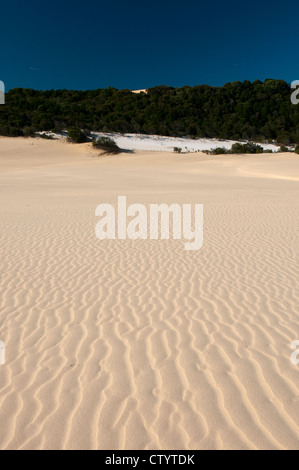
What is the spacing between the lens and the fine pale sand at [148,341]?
2.79 m

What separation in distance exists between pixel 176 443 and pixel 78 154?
4136 centimetres

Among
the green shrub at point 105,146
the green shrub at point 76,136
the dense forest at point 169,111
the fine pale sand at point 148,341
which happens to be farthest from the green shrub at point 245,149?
the fine pale sand at point 148,341

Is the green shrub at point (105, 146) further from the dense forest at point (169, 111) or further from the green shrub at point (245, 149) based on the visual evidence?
the green shrub at point (245, 149)

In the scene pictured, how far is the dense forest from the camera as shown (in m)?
52.1

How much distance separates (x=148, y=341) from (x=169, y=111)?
217ft

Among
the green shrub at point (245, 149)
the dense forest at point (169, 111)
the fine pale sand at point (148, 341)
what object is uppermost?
the dense forest at point (169, 111)

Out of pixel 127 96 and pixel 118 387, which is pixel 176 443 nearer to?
pixel 118 387

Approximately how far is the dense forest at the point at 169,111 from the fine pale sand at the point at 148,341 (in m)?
44.0

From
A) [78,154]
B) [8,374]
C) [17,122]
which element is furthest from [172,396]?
[17,122]

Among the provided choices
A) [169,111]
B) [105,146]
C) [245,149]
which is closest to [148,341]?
[105,146]

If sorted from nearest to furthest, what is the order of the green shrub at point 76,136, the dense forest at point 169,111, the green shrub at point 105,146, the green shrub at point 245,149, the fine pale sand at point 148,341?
1. the fine pale sand at point 148,341
2. the green shrub at point 105,146
3. the green shrub at point 245,149
4. the green shrub at point 76,136
5. the dense forest at point 169,111

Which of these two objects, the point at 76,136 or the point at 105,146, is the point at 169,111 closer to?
the point at 76,136

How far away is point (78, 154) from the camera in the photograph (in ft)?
135

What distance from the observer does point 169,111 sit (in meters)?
65.0
